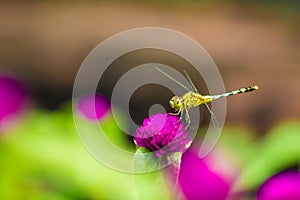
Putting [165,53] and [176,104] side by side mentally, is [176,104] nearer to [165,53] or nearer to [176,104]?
[176,104]

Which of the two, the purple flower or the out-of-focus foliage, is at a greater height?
the purple flower

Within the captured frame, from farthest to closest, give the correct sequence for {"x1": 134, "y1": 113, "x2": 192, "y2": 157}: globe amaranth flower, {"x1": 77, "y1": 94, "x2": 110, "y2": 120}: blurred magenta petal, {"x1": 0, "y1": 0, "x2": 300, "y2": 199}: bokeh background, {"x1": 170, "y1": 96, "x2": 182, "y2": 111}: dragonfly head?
1. {"x1": 0, "y1": 0, "x2": 300, "y2": 199}: bokeh background
2. {"x1": 77, "y1": 94, "x2": 110, "y2": 120}: blurred magenta petal
3. {"x1": 170, "y1": 96, "x2": 182, "y2": 111}: dragonfly head
4. {"x1": 134, "y1": 113, "x2": 192, "y2": 157}: globe amaranth flower

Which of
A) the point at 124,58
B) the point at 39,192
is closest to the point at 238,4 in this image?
the point at 124,58

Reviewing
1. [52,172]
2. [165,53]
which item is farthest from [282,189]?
[165,53]

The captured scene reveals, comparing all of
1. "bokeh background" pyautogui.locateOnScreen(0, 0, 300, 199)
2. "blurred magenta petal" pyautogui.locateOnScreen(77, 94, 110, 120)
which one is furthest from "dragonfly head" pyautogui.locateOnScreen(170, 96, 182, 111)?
"bokeh background" pyautogui.locateOnScreen(0, 0, 300, 199)

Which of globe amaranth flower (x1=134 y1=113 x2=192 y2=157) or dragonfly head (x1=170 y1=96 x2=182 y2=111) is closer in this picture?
globe amaranth flower (x1=134 y1=113 x2=192 y2=157)

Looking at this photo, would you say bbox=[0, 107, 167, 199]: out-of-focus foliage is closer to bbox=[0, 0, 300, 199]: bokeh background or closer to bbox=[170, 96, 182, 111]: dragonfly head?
bbox=[170, 96, 182, 111]: dragonfly head

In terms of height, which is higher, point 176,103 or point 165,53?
point 165,53
